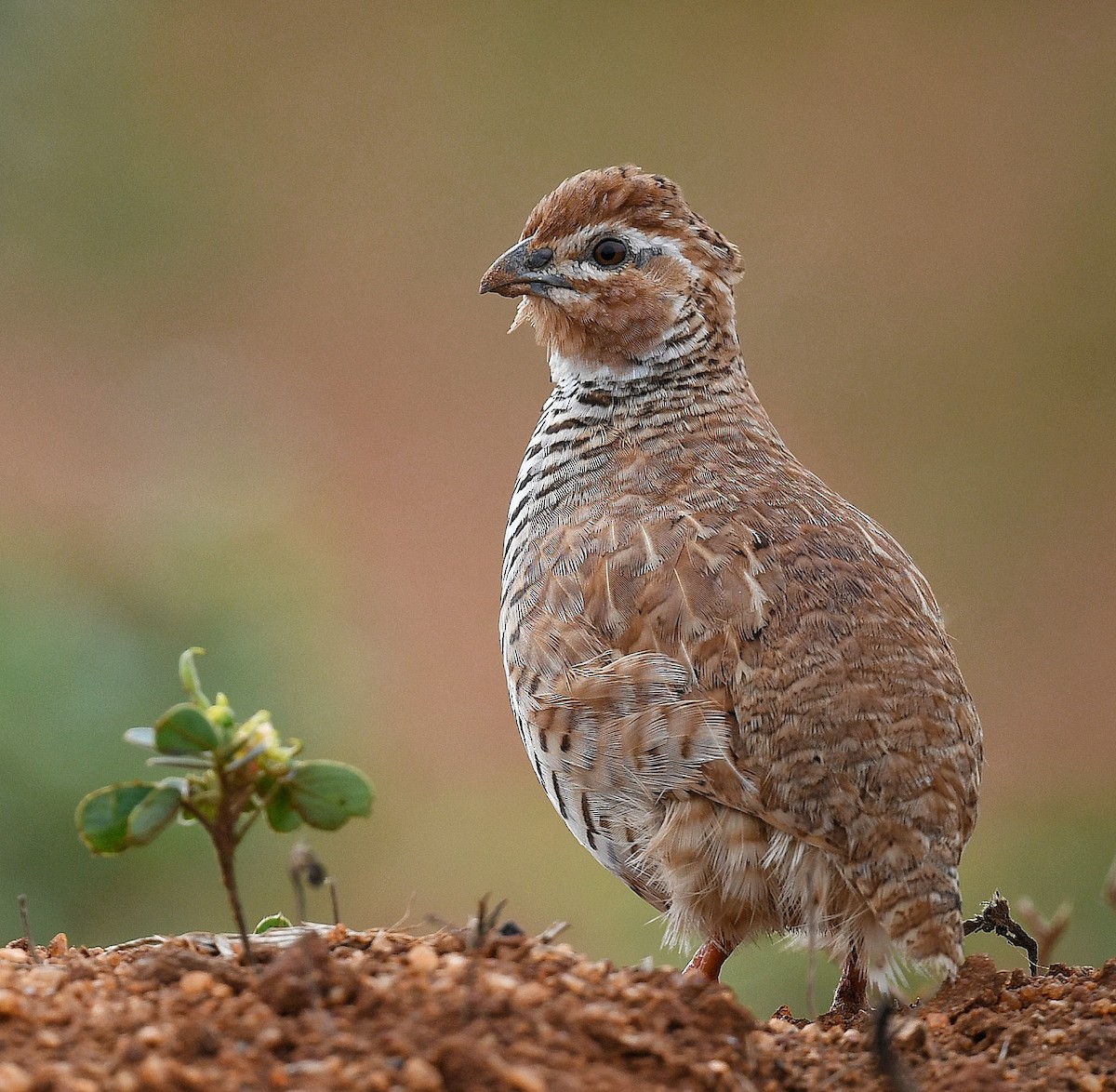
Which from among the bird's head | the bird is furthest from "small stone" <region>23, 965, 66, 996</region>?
the bird's head

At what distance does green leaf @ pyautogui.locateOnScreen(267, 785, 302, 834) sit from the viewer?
10.3 feet

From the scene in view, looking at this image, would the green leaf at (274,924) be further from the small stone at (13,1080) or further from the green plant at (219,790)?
the small stone at (13,1080)

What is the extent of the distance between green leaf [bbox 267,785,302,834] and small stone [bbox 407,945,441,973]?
14.6 inches

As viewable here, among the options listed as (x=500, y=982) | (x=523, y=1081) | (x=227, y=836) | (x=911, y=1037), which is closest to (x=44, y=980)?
(x=227, y=836)

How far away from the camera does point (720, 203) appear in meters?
21.7

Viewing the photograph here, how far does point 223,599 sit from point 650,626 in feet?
18.8

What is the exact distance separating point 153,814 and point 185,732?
21 cm

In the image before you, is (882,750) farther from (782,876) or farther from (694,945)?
(694,945)

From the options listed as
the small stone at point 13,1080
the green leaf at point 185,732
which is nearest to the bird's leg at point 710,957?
the green leaf at point 185,732

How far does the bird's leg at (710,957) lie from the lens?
437 centimetres

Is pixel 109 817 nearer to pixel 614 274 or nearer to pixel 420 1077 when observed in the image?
pixel 420 1077

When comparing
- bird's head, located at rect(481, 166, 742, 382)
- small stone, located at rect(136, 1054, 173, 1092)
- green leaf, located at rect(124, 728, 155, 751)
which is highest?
bird's head, located at rect(481, 166, 742, 382)

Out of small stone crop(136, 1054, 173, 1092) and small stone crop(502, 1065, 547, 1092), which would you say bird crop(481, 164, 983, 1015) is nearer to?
small stone crop(502, 1065, 547, 1092)

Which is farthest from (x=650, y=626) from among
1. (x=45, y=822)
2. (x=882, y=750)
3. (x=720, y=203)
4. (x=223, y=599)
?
(x=720, y=203)
